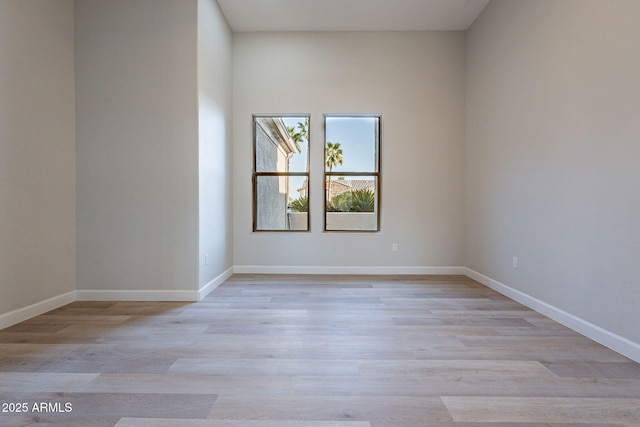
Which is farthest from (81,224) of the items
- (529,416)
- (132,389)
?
(529,416)

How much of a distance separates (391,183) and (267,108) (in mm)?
2002

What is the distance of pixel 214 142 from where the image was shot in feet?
13.0

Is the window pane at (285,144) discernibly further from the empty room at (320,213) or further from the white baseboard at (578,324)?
the white baseboard at (578,324)

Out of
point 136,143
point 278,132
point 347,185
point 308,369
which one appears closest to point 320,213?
point 347,185

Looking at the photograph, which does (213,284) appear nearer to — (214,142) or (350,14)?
(214,142)

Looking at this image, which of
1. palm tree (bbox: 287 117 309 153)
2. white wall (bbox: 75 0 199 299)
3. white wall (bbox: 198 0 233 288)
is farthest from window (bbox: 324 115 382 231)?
white wall (bbox: 75 0 199 299)

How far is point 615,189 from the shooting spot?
2.29 meters

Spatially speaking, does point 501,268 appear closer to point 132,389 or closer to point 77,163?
point 132,389

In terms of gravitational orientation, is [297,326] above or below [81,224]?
below

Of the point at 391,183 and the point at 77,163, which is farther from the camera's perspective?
the point at 391,183

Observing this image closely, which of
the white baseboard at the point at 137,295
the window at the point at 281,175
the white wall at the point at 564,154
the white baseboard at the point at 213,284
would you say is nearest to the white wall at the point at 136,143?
the white baseboard at the point at 137,295

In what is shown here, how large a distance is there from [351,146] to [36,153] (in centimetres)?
349

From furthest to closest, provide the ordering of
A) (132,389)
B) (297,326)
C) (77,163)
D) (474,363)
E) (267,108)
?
1. (267,108)
2. (77,163)
3. (297,326)
4. (474,363)
5. (132,389)

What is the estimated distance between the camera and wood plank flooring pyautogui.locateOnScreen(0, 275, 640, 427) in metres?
1.55
